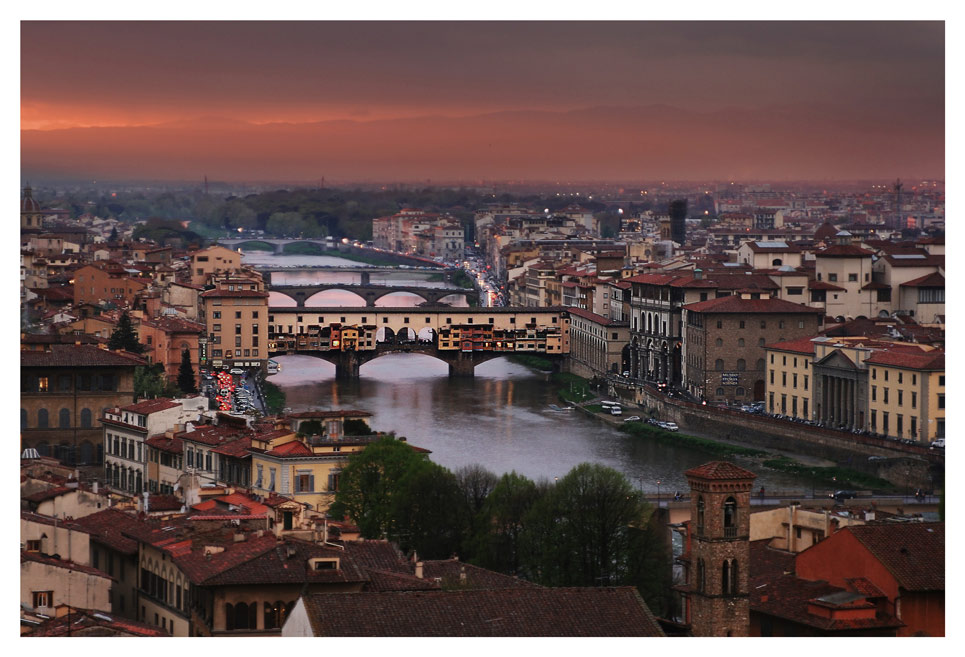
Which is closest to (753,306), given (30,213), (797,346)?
(797,346)

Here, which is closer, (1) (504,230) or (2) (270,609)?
(2) (270,609)

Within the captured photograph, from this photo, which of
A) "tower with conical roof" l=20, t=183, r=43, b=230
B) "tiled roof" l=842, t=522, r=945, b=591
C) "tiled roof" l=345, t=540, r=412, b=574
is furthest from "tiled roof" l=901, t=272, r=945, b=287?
"tower with conical roof" l=20, t=183, r=43, b=230

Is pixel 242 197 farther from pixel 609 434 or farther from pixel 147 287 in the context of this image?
pixel 609 434

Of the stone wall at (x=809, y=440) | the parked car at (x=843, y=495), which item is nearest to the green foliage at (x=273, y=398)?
the stone wall at (x=809, y=440)

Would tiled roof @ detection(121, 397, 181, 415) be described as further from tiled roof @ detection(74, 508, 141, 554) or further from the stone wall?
the stone wall

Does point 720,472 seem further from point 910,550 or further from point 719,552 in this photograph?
point 910,550

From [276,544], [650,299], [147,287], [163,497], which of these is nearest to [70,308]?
[147,287]
